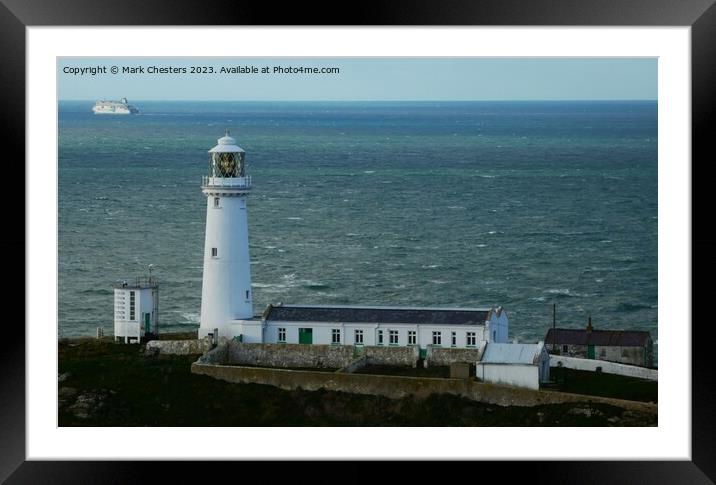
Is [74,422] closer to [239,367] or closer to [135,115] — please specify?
[239,367]

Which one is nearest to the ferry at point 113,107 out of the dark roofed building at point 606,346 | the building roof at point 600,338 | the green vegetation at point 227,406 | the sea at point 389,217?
the sea at point 389,217

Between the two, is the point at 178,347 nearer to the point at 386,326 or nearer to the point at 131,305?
the point at 131,305

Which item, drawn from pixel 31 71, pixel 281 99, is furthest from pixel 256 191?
pixel 281 99

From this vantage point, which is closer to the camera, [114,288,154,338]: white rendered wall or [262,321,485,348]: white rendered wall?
[262,321,485,348]: white rendered wall

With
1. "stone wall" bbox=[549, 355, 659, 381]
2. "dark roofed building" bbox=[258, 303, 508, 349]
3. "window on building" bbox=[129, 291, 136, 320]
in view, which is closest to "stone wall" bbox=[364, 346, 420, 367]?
"dark roofed building" bbox=[258, 303, 508, 349]

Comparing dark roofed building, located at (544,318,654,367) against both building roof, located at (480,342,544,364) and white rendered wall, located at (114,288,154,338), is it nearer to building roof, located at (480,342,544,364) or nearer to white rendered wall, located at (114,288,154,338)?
A: building roof, located at (480,342,544,364)

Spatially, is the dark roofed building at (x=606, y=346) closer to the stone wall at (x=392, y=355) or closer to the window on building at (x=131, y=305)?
the stone wall at (x=392, y=355)
